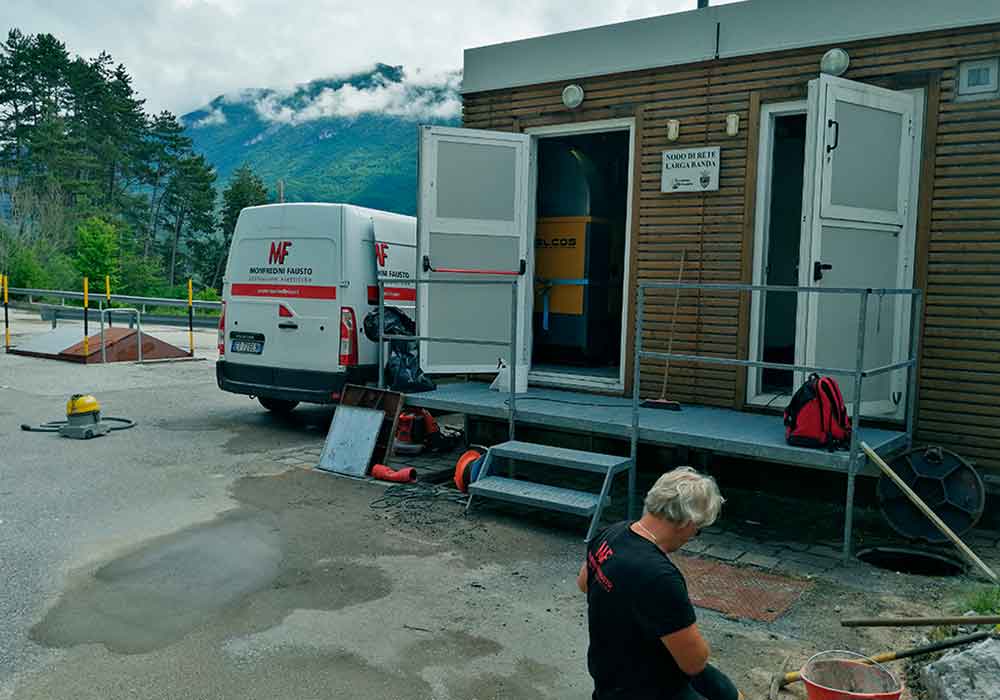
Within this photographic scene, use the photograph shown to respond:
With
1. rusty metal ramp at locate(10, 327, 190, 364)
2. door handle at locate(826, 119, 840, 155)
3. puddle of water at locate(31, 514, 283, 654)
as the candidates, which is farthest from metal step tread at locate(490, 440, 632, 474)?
rusty metal ramp at locate(10, 327, 190, 364)

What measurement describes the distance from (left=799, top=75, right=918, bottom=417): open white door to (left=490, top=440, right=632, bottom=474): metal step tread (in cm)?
167

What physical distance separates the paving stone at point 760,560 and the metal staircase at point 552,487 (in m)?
1.00

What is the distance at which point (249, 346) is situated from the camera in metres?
9.81

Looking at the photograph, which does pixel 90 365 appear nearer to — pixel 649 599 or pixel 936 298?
pixel 936 298

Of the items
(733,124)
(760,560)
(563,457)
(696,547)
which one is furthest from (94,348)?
(760,560)

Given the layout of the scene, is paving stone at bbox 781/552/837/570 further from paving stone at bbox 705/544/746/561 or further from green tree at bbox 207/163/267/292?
green tree at bbox 207/163/267/292

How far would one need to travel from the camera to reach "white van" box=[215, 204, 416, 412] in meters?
9.20

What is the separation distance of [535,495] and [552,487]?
0.98 feet

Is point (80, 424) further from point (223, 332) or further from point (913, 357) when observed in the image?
point (913, 357)

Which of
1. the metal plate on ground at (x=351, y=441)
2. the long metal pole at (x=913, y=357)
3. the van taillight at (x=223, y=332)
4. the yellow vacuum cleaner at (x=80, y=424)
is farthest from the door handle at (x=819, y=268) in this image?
the yellow vacuum cleaner at (x=80, y=424)

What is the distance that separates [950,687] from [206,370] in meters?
13.5

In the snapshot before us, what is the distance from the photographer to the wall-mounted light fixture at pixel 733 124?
726 cm

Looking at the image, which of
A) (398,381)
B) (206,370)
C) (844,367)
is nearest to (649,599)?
(844,367)

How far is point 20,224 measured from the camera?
4272 cm
